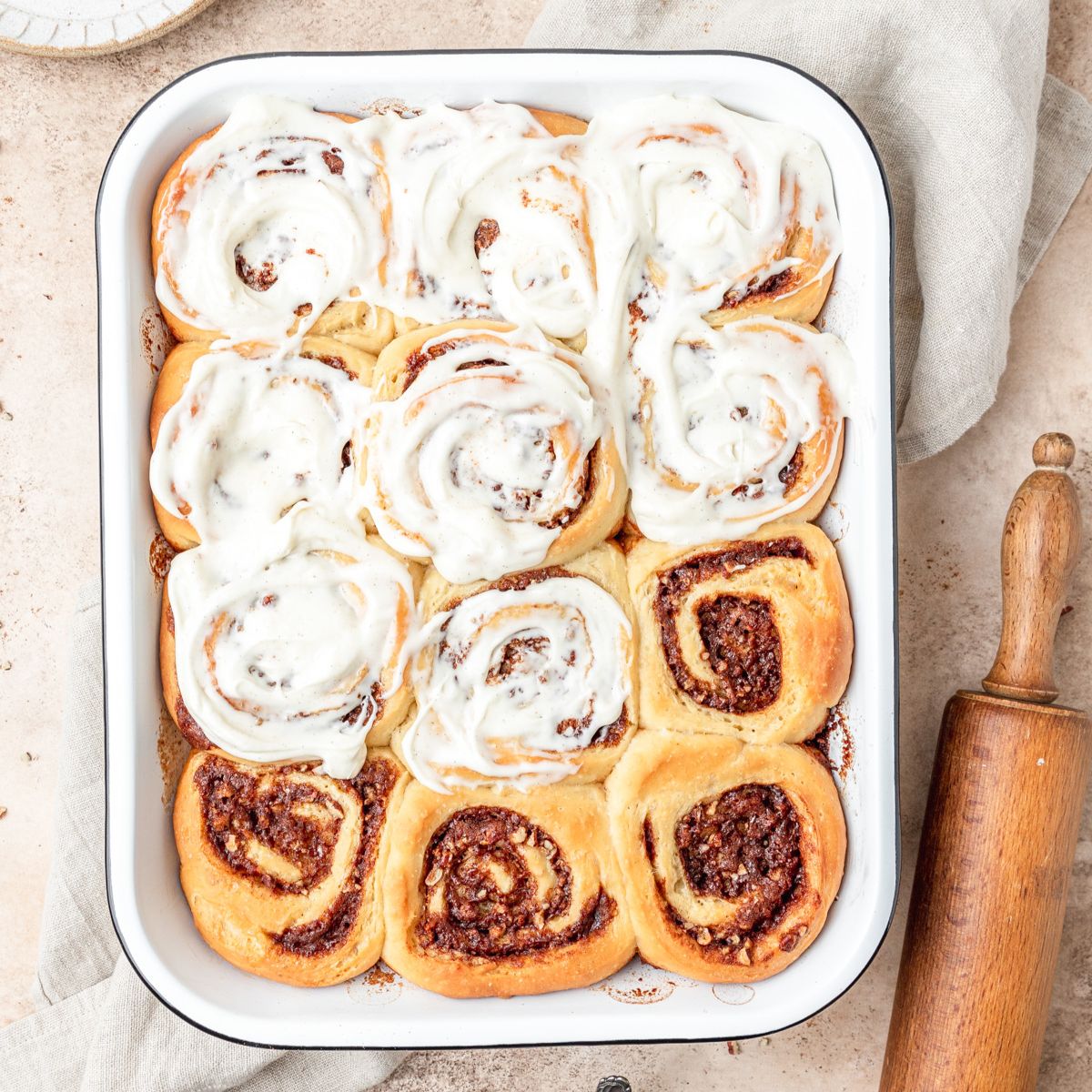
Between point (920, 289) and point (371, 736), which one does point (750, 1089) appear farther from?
point (920, 289)

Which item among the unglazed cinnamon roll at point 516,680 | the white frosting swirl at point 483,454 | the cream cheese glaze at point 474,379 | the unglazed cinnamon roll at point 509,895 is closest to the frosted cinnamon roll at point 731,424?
A: the cream cheese glaze at point 474,379

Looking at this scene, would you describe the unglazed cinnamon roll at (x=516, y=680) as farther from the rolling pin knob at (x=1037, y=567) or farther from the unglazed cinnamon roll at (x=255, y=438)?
the rolling pin knob at (x=1037, y=567)

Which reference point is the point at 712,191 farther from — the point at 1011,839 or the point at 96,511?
the point at 96,511

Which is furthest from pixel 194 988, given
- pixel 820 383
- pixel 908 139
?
pixel 908 139

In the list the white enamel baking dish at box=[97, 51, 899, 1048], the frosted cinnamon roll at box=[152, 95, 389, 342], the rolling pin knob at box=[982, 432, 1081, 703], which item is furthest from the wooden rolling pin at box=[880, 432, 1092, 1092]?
the frosted cinnamon roll at box=[152, 95, 389, 342]

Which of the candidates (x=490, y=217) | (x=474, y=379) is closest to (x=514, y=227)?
(x=490, y=217)

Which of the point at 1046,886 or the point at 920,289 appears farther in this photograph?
the point at 920,289

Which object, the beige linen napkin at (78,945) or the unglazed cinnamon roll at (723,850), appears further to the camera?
the beige linen napkin at (78,945)
